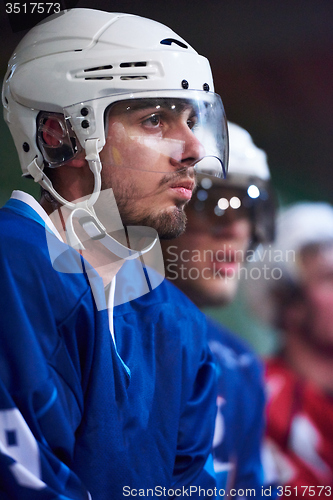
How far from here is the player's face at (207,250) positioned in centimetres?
142

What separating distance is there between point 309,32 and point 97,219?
0.86 metres

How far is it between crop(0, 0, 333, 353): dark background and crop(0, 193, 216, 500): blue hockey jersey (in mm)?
263

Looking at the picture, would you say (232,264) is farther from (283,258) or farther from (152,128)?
(152,128)

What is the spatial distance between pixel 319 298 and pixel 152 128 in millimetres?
742

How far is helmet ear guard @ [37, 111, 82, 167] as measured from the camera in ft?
3.69

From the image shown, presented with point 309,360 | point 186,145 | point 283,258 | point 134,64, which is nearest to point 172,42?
point 134,64

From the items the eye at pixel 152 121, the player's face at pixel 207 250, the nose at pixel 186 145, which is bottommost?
the player's face at pixel 207 250

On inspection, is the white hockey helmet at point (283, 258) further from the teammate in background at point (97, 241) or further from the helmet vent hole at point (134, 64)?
the helmet vent hole at point (134, 64)

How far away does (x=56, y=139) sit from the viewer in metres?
1.13

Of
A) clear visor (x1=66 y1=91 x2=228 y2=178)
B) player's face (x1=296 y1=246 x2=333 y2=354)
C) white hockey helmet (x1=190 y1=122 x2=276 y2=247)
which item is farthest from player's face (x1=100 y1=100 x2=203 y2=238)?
player's face (x1=296 y1=246 x2=333 y2=354)

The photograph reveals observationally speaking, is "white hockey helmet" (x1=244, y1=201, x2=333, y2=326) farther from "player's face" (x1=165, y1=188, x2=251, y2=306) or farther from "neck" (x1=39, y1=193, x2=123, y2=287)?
"neck" (x1=39, y1=193, x2=123, y2=287)

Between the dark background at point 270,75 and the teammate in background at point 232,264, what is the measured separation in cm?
5

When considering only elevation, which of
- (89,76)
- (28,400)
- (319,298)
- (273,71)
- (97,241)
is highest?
(89,76)

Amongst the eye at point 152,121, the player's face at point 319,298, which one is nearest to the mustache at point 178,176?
the eye at point 152,121
